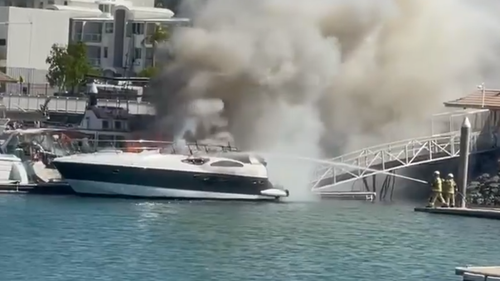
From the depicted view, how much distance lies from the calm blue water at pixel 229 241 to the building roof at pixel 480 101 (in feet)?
19.4

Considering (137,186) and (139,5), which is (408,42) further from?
(139,5)

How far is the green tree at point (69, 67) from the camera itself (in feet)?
324

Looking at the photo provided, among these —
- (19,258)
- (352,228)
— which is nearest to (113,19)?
(352,228)

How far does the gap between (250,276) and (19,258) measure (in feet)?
18.9

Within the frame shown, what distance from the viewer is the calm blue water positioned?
40.4 metres

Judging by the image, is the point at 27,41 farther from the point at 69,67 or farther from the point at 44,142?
the point at 44,142

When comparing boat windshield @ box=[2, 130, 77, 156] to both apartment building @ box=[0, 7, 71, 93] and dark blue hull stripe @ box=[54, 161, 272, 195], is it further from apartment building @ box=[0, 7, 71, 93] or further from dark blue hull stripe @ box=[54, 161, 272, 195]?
apartment building @ box=[0, 7, 71, 93]

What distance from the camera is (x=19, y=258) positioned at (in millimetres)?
41594

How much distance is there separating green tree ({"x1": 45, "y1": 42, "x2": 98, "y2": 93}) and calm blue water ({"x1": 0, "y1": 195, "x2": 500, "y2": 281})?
4020cm

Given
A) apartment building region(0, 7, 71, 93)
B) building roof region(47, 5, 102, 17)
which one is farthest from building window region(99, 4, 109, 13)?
apartment building region(0, 7, 71, 93)

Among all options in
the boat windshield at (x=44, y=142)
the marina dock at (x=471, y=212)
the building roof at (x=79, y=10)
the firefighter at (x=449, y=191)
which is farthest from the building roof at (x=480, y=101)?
the building roof at (x=79, y=10)

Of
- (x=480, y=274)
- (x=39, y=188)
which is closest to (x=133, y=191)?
(x=39, y=188)

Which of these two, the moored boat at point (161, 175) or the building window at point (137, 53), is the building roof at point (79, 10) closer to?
the building window at point (137, 53)

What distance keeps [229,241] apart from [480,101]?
2021cm
